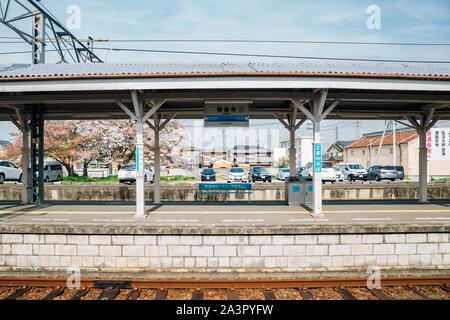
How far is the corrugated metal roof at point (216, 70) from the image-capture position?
6.77 m

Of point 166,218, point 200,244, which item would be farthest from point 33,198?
point 200,244

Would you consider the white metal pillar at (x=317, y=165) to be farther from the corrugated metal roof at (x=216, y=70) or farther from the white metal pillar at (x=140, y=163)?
the white metal pillar at (x=140, y=163)

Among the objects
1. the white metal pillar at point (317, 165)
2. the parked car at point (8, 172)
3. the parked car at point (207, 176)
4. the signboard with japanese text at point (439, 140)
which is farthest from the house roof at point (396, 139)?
the parked car at point (8, 172)

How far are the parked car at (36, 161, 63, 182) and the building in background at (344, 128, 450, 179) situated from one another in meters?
32.5

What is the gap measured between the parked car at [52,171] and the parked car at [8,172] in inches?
91.0

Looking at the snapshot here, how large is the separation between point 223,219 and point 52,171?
72.8 ft

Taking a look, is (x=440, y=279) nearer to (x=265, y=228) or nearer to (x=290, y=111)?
(x=265, y=228)

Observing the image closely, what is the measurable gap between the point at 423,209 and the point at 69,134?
26.4 metres

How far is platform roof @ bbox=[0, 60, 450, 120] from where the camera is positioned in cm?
681

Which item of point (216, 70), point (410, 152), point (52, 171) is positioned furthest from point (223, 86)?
point (410, 152)

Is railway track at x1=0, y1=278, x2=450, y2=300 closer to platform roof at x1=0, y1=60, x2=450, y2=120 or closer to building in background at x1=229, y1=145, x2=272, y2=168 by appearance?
platform roof at x1=0, y1=60, x2=450, y2=120

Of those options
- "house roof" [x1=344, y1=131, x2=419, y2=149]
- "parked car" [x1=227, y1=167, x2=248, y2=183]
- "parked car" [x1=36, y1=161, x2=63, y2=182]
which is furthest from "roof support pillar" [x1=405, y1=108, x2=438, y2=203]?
"parked car" [x1=36, y1=161, x2=63, y2=182]

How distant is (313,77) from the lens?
6.82m
